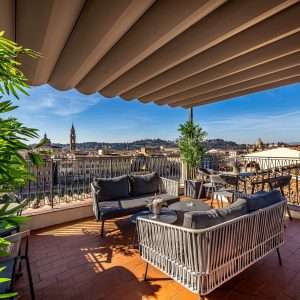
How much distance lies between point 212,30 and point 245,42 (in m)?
0.61

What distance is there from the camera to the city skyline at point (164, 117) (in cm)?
903

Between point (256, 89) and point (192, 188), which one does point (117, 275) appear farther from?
point (256, 89)

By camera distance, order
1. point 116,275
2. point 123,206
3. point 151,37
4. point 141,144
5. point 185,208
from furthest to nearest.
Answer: point 141,144, point 123,206, point 185,208, point 151,37, point 116,275

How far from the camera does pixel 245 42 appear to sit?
2783 mm

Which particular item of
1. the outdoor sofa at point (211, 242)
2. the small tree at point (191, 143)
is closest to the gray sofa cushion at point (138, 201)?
the outdoor sofa at point (211, 242)

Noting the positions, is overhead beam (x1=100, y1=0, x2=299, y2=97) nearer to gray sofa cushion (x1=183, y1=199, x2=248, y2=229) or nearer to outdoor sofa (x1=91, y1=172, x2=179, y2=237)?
gray sofa cushion (x1=183, y1=199, x2=248, y2=229)

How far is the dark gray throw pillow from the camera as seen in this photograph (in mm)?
3955

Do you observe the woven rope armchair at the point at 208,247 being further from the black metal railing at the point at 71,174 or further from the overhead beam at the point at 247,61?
the black metal railing at the point at 71,174

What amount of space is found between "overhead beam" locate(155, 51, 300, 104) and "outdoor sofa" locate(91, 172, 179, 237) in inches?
90.8

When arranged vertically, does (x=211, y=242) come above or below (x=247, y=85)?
below

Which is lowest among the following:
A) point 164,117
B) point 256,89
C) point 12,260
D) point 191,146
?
point 12,260

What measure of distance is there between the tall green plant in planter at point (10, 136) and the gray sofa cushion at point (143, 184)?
3.53 meters

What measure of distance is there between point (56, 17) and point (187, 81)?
287 cm

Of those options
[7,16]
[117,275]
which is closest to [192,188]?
[117,275]
